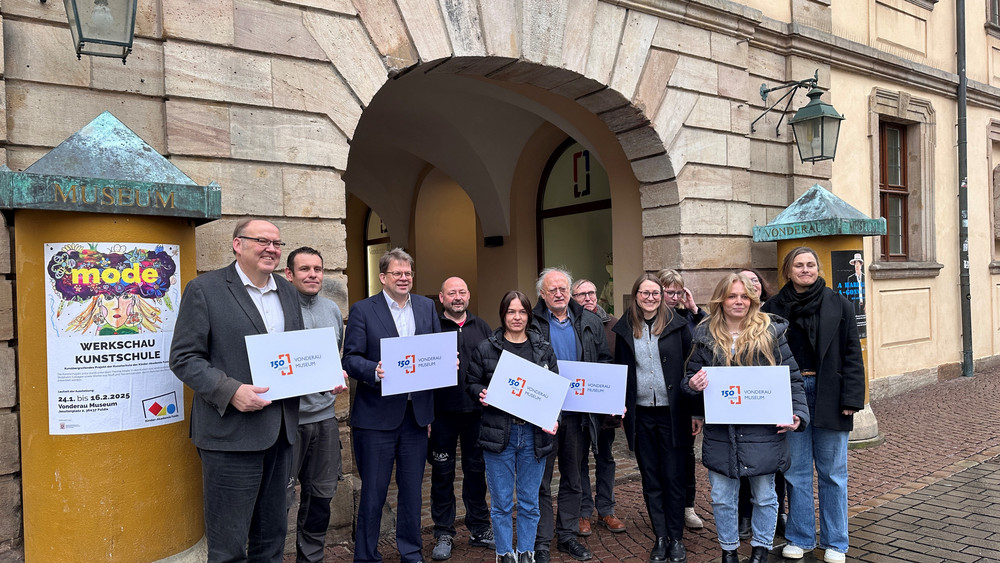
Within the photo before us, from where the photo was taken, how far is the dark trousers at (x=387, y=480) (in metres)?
3.97

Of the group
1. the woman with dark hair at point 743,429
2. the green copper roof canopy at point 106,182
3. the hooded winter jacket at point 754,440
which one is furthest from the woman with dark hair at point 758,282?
the green copper roof canopy at point 106,182

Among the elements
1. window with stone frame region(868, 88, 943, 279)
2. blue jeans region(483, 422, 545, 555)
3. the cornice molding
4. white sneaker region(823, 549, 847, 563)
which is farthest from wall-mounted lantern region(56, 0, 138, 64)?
window with stone frame region(868, 88, 943, 279)

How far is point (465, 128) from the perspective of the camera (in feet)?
32.3

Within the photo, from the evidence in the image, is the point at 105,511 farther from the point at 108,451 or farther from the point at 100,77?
the point at 100,77

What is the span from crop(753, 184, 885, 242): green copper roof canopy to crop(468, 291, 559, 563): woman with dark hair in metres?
3.98

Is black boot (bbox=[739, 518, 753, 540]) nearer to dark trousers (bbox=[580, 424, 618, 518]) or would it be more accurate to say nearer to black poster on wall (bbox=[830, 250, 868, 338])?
dark trousers (bbox=[580, 424, 618, 518])

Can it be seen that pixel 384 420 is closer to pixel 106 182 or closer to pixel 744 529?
pixel 106 182

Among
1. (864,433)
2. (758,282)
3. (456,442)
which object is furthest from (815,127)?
(456,442)

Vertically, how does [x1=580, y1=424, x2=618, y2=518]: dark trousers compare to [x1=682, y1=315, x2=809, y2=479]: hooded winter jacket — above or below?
below

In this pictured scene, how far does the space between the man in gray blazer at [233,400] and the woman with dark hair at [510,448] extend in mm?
Answer: 1098

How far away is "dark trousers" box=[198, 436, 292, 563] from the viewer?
10.3 feet

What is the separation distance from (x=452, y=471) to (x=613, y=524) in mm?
1166

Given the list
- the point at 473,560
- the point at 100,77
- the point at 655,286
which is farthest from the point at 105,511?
the point at 655,286

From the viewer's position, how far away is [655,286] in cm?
430
